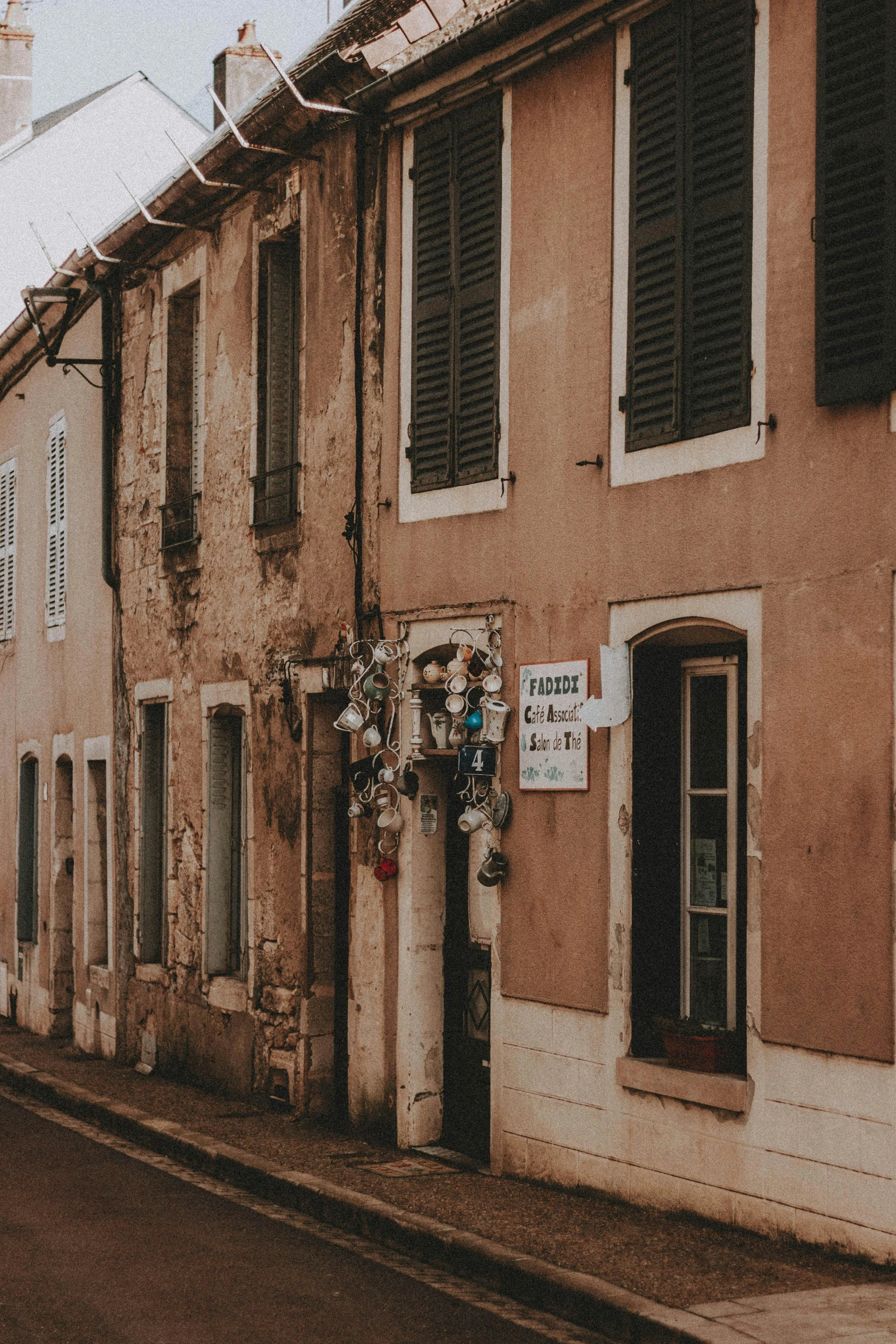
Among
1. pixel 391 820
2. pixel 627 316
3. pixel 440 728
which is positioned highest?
pixel 627 316

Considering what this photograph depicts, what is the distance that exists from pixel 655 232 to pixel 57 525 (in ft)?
33.7

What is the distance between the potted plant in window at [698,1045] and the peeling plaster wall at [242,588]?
3875 millimetres

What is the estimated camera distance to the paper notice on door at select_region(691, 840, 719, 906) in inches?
344

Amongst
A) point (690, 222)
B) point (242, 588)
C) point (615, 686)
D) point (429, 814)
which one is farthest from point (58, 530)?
point (690, 222)

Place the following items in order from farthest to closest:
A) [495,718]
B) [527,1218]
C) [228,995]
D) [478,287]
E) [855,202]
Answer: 1. [228,995]
2. [478,287]
3. [495,718]
4. [527,1218]
5. [855,202]

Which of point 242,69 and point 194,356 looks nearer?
point 194,356

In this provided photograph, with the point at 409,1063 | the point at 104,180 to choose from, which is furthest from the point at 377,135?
the point at 104,180

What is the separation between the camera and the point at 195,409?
14258 mm

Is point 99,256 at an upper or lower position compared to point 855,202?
upper

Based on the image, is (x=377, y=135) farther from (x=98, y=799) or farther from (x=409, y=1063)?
(x=98, y=799)

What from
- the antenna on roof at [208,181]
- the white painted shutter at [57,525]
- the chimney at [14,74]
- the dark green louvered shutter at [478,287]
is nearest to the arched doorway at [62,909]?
the white painted shutter at [57,525]

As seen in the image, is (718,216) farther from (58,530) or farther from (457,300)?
(58,530)

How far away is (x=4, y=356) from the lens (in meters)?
19.1

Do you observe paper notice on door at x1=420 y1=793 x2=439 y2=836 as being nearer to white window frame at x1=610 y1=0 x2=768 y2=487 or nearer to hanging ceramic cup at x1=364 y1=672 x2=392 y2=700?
hanging ceramic cup at x1=364 y1=672 x2=392 y2=700
